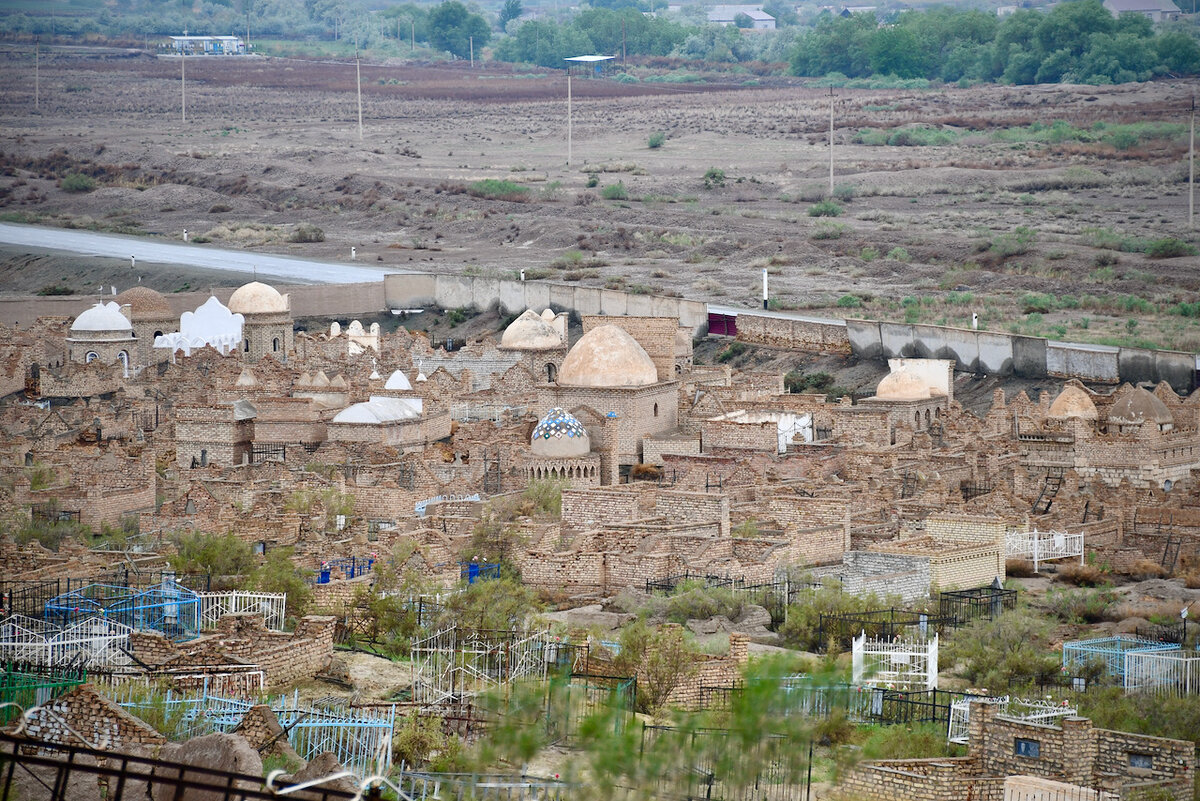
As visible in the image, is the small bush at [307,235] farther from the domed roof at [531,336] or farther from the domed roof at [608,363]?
the domed roof at [608,363]

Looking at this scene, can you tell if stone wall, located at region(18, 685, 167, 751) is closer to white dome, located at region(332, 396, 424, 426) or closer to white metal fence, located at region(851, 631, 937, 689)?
white metal fence, located at region(851, 631, 937, 689)

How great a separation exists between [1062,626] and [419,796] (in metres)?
10.6

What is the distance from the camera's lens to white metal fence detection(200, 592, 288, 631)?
21016mm

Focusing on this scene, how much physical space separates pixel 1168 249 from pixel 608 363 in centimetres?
3107

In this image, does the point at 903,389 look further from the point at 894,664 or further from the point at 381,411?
the point at 894,664

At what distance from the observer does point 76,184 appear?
9412cm

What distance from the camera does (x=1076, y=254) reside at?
211 feet

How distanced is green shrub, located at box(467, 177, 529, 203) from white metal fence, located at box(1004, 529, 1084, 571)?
59324mm

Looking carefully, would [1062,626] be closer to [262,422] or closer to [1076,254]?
[262,422]

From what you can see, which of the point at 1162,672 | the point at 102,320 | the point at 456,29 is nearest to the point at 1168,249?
the point at 102,320

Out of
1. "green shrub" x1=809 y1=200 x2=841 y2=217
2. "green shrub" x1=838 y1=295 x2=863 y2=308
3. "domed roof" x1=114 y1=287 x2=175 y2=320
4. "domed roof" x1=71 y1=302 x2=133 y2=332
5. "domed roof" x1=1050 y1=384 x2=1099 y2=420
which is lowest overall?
"green shrub" x1=809 y1=200 x2=841 y2=217

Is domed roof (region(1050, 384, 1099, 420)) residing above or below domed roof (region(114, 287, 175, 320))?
above

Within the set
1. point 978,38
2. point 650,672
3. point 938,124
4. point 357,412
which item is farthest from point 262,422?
point 978,38

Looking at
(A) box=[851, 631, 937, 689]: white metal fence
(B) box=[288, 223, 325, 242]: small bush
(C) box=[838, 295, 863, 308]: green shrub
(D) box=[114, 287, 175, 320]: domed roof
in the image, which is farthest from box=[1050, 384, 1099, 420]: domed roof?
(B) box=[288, 223, 325, 242]: small bush
